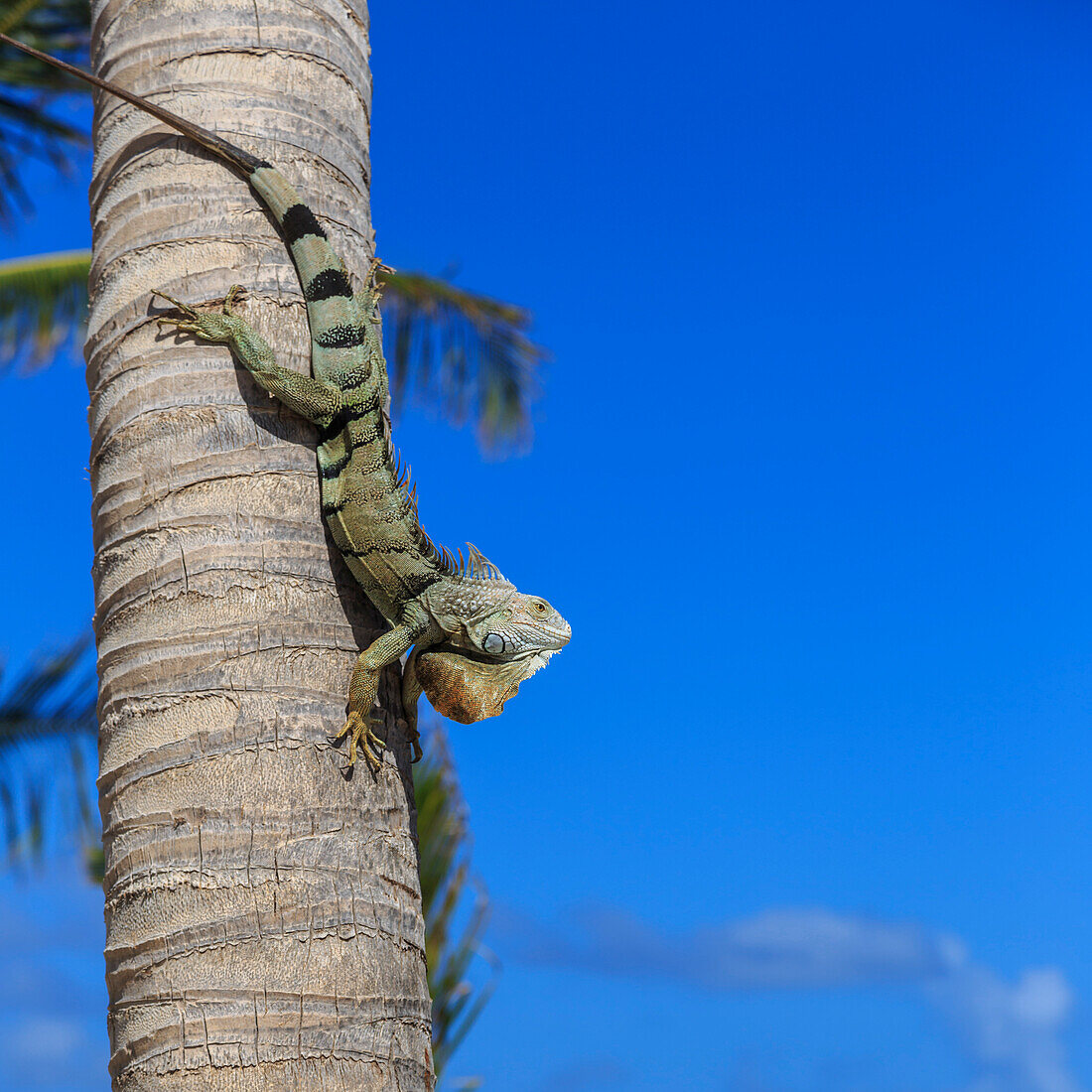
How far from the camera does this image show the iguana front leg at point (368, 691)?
2.90 meters

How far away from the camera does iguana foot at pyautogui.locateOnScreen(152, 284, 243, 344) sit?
3.07 meters

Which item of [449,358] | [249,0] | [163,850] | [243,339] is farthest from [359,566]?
[449,358]

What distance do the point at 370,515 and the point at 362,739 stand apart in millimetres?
643

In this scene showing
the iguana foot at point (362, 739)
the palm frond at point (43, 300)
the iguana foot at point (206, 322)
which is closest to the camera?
the iguana foot at point (362, 739)

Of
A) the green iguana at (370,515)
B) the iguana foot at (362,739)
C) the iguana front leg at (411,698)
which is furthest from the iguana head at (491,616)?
the iguana foot at (362,739)

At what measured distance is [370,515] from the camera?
10.5ft

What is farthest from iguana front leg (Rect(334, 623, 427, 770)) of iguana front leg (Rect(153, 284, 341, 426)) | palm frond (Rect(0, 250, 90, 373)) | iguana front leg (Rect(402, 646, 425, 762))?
palm frond (Rect(0, 250, 90, 373))

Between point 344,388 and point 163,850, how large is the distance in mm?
1347

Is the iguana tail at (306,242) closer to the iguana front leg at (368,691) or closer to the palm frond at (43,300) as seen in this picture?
the iguana front leg at (368,691)

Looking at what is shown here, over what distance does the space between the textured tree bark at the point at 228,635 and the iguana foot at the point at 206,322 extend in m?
0.05

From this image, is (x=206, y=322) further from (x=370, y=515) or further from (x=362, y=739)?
(x=362, y=739)

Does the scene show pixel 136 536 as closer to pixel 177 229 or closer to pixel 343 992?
pixel 177 229

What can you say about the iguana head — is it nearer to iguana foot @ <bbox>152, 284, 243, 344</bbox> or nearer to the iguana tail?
the iguana tail

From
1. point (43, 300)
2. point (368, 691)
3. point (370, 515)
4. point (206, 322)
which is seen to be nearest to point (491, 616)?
point (370, 515)
